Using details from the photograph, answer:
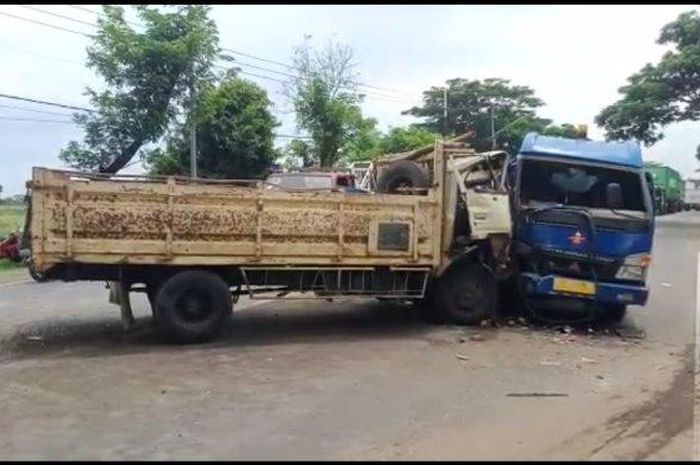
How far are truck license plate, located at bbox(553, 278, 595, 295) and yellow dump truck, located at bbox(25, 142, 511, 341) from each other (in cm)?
77

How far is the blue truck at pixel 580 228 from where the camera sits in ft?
32.3

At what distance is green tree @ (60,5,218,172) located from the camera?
67.6 ft

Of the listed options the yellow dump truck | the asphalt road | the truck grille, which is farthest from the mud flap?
the truck grille

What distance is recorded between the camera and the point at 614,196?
988cm

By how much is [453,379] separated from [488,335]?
7.68ft

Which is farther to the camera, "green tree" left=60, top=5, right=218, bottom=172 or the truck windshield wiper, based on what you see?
"green tree" left=60, top=5, right=218, bottom=172

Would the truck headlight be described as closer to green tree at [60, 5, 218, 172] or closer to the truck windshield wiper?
the truck windshield wiper

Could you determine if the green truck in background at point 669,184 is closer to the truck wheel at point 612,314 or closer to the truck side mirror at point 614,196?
the truck wheel at point 612,314

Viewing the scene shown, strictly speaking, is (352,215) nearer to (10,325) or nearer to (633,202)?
(633,202)

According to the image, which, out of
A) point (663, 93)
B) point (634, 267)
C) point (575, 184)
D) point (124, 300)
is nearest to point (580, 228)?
point (575, 184)

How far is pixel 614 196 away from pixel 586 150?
0.76m

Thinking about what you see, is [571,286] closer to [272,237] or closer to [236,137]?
[272,237]

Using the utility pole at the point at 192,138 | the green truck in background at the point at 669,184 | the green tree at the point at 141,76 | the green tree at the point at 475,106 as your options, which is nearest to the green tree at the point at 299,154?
the utility pole at the point at 192,138

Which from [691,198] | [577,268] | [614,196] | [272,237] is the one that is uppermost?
[691,198]
